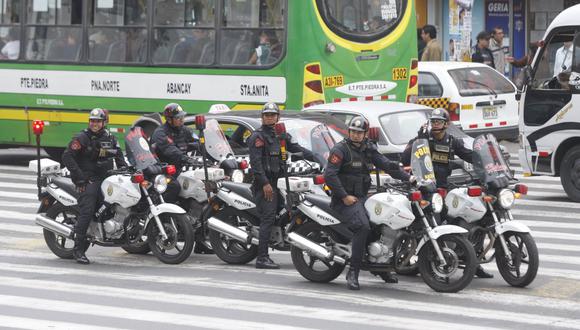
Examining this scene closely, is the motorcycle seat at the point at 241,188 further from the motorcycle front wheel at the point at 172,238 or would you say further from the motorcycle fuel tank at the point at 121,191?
the motorcycle fuel tank at the point at 121,191

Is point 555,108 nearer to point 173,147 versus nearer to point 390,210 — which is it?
point 173,147

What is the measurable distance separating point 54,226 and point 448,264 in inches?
177

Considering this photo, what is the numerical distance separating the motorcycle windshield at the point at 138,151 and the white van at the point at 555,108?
703 centimetres

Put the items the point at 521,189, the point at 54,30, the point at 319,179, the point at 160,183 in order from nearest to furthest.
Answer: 1. the point at 521,189
2. the point at 319,179
3. the point at 160,183
4. the point at 54,30

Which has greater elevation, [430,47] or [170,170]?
[430,47]

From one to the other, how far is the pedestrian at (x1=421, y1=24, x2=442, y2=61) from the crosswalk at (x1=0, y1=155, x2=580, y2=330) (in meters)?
11.1

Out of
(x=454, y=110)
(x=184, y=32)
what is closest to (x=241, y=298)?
(x=184, y=32)

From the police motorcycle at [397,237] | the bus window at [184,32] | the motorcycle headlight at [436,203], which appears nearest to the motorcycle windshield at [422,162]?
the police motorcycle at [397,237]

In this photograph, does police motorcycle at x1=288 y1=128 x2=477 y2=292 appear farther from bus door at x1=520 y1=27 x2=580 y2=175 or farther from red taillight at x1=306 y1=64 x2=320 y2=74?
red taillight at x1=306 y1=64 x2=320 y2=74

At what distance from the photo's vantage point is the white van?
1939cm

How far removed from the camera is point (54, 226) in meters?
14.7

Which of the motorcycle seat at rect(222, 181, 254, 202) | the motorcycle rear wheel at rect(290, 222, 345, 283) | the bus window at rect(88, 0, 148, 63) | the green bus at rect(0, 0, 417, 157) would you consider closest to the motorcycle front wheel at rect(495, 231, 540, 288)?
the motorcycle rear wheel at rect(290, 222, 345, 283)

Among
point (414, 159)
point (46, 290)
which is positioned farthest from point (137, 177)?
point (414, 159)

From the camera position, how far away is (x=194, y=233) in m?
14.4
